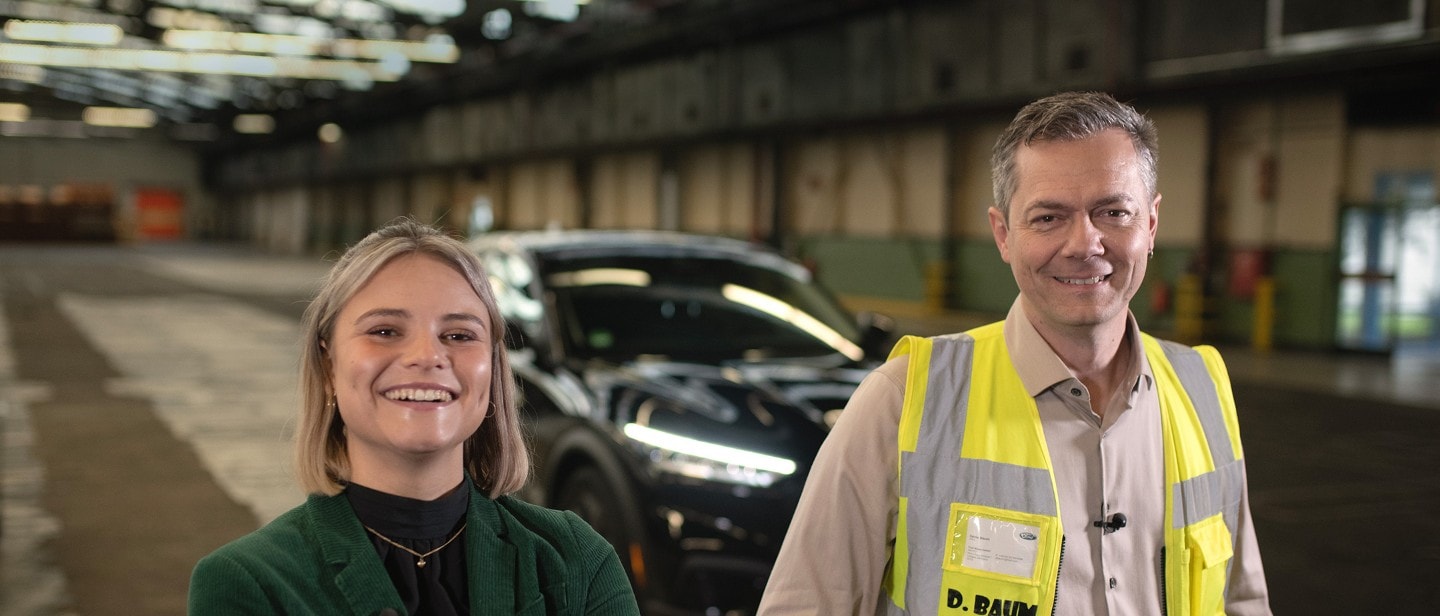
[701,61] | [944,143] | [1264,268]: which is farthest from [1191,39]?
[701,61]

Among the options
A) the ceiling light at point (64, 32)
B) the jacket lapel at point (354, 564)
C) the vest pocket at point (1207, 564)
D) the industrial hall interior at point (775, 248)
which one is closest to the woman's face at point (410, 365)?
the jacket lapel at point (354, 564)

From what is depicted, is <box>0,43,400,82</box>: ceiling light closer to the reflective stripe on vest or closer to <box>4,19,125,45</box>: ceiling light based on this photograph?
<box>4,19,125,45</box>: ceiling light

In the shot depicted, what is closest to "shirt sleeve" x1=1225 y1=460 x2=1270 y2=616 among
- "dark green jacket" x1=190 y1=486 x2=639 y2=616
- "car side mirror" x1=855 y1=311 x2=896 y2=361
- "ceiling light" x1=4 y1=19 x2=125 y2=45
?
"dark green jacket" x1=190 y1=486 x2=639 y2=616

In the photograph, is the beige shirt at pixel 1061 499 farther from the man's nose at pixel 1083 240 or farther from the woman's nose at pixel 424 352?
the woman's nose at pixel 424 352

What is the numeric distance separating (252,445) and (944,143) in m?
16.5

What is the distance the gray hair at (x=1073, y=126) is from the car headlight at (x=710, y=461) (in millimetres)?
2389

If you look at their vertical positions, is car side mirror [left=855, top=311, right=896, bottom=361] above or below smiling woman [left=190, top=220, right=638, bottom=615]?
below

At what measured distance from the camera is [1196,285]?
18.1 m

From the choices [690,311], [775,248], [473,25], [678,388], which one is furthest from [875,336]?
[473,25]

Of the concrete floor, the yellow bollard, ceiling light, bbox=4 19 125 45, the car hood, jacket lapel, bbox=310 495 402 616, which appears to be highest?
ceiling light, bbox=4 19 125 45

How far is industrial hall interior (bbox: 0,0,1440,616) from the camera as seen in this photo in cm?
562

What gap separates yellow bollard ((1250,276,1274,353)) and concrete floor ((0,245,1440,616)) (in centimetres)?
41

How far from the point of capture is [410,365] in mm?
1853

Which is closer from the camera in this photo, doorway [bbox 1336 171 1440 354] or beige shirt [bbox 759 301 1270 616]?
beige shirt [bbox 759 301 1270 616]
